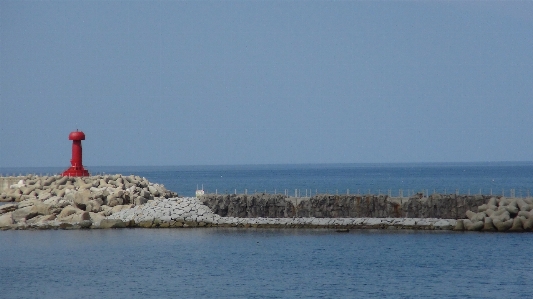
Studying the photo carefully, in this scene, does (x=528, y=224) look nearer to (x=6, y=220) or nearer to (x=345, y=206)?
(x=345, y=206)

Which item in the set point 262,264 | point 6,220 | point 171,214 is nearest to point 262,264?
point 262,264

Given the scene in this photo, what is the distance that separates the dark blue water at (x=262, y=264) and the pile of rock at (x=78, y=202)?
2.25 meters

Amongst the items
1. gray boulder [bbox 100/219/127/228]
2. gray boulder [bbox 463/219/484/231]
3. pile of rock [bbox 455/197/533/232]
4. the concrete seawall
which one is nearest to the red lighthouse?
gray boulder [bbox 100/219/127/228]

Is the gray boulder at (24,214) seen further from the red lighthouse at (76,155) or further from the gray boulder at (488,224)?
the gray boulder at (488,224)

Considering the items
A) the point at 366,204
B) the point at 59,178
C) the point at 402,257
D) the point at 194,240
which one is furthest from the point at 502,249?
the point at 59,178

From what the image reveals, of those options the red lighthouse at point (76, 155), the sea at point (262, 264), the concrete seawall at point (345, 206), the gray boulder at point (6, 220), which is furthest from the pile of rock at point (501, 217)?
the red lighthouse at point (76, 155)

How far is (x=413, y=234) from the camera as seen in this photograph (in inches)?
1715

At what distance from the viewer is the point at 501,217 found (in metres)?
44.3

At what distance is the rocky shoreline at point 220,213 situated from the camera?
4484 cm

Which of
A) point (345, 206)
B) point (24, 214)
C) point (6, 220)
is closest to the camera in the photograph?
point (345, 206)

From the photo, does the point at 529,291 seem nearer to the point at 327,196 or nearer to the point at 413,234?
the point at 413,234

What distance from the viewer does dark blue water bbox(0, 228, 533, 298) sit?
29.9m

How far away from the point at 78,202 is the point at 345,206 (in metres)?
16.5

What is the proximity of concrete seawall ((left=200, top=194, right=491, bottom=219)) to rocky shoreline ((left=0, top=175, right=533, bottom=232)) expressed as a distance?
0.18ft
